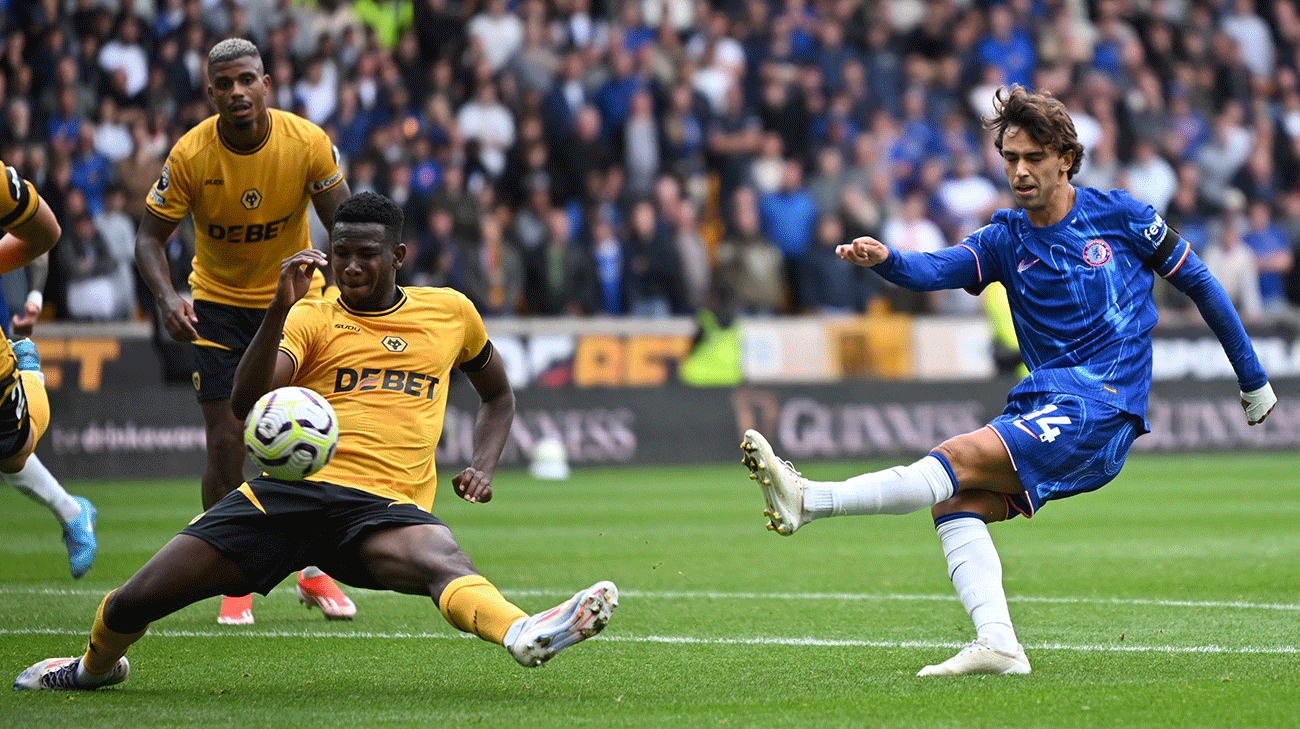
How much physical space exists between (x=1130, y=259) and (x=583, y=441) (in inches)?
457

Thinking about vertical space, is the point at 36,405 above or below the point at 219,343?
below

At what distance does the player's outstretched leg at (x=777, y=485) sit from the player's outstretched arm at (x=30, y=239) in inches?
108

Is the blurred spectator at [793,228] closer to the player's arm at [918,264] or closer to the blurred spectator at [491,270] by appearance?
the blurred spectator at [491,270]

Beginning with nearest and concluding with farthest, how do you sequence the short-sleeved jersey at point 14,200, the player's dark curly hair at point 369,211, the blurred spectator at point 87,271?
the player's dark curly hair at point 369,211 → the short-sleeved jersey at point 14,200 → the blurred spectator at point 87,271

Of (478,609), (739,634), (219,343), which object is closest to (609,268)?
(219,343)

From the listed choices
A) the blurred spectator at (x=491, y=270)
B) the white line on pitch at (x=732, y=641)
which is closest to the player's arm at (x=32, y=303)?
the white line on pitch at (x=732, y=641)

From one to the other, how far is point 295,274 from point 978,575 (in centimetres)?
253

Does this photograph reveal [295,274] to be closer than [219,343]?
Yes

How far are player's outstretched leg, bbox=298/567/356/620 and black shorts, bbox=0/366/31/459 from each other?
147cm

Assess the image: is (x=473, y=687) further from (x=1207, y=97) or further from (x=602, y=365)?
(x=1207, y=97)

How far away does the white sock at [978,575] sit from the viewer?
543 centimetres

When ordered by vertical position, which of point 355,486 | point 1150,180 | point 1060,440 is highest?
point 1150,180

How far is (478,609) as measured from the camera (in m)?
4.85

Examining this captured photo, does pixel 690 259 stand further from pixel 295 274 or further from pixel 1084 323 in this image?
pixel 295 274
